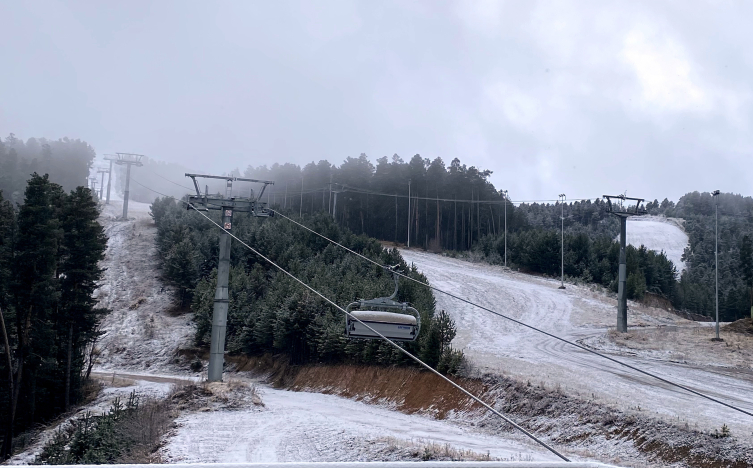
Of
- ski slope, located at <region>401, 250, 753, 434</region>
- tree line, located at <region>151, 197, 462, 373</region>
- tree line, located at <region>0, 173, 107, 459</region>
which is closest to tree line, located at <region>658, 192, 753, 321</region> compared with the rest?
ski slope, located at <region>401, 250, 753, 434</region>

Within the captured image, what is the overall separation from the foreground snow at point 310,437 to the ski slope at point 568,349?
4.49 metres

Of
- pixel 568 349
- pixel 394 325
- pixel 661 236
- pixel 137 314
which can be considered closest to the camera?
pixel 394 325

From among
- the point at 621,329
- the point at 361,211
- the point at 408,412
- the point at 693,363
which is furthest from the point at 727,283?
the point at 408,412

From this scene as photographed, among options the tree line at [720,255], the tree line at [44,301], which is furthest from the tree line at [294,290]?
the tree line at [720,255]

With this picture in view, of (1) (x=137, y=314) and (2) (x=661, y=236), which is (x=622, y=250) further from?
(2) (x=661, y=236)

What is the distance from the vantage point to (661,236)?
131625mm

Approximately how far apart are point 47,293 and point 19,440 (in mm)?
6817

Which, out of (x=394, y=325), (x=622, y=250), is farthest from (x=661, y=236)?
(x=394, y=325)

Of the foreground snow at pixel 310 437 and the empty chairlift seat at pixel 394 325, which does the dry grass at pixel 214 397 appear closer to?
the foreground snow at pixel 310 437

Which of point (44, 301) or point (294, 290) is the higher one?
point (294, 290)

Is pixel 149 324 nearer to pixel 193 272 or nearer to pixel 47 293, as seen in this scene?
pixel 193 272

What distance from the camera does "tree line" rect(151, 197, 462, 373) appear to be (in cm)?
3166

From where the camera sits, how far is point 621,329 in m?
38.7

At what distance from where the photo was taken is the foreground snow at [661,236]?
120m
